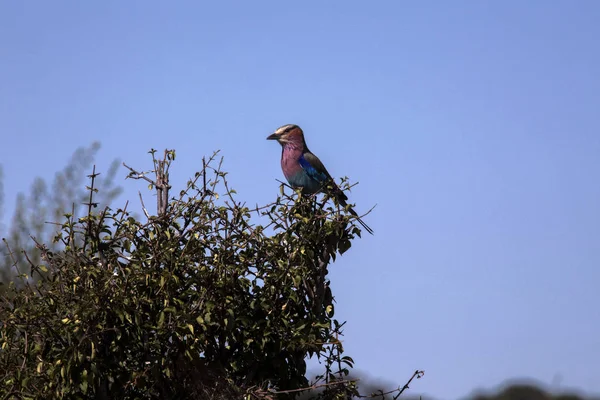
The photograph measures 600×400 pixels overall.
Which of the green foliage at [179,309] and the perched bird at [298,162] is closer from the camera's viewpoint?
the green foliage at [179,309]

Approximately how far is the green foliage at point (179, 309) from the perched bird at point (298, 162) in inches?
52.4

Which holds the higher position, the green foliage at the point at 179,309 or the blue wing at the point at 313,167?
the blue wing at the point at 313,167

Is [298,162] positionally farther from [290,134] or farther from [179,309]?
[179,309]

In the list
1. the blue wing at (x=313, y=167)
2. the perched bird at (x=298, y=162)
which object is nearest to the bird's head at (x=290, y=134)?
the perched bird at (x=298, y=162)

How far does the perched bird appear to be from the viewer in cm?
905

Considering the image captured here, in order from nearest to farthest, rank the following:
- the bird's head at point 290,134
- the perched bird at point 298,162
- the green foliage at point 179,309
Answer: the green foliage at point 179,309, the perched bird at point 298,162, the bird's head at point 290,134

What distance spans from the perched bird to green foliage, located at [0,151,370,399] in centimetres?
133

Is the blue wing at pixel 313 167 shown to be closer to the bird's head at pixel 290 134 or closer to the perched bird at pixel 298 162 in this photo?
the perched bird at pixel 298 162

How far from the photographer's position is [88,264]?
23.2ft

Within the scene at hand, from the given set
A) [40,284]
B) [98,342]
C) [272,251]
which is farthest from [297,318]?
[40,284]

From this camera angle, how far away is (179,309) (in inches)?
275

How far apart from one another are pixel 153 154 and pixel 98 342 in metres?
1.80

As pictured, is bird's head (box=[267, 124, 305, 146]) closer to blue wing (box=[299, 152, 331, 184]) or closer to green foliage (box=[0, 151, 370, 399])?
blue wing (box=[299, 152, 331, 184])

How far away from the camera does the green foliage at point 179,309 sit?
6785mm
